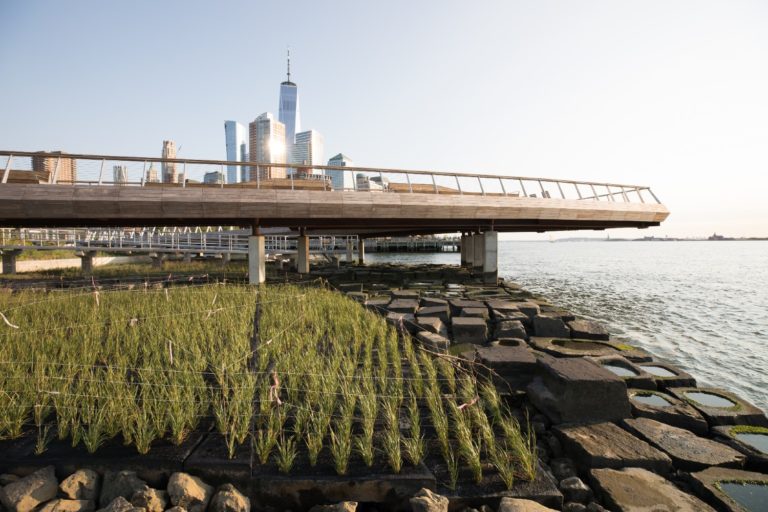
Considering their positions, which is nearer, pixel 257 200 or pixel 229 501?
pixel 229 501

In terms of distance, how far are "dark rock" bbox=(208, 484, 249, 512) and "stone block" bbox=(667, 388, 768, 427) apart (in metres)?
4.71

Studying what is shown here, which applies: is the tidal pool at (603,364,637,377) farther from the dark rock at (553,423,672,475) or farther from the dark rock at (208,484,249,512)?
the dark rock at (208,484,249,512)

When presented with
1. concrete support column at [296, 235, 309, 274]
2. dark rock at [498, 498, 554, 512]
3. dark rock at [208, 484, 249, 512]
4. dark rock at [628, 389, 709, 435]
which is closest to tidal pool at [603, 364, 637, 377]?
dark rock at [628, 389, 709, 435]

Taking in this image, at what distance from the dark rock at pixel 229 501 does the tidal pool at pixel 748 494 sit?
336cm

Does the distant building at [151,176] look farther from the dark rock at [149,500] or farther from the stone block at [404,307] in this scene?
the dark rock at [149,500]

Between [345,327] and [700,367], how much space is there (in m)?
8.78

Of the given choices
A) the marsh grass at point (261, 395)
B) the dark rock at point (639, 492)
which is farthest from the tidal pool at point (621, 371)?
the dark rock at point (639, 492)

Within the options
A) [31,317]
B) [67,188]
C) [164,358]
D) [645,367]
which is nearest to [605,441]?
[645,367]

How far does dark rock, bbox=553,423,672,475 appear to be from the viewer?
3760 mm

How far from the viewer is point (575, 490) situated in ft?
11.3

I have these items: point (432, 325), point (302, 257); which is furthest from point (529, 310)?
point (302, 257)

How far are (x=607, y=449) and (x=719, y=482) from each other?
90cm

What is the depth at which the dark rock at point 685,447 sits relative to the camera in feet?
12.5

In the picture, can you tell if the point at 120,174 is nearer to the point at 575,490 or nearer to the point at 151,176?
the point at 151,176
